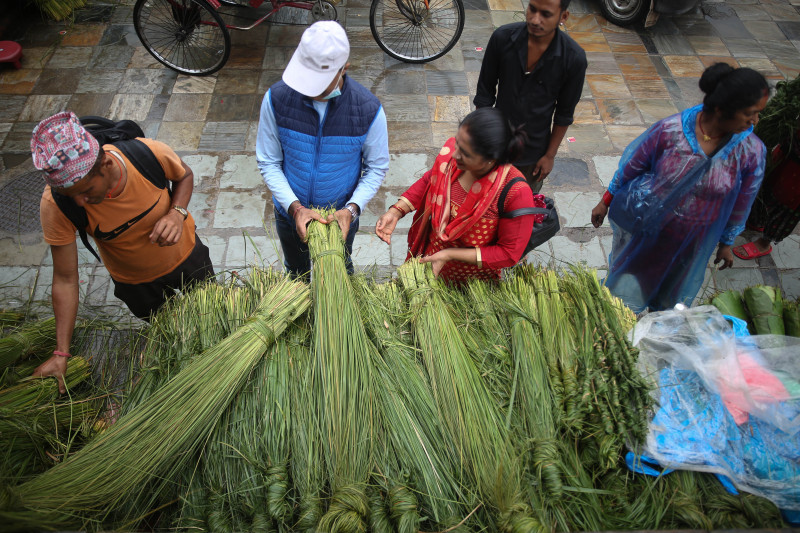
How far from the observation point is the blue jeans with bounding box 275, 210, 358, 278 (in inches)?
105

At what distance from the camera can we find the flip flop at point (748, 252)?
3.78 metres

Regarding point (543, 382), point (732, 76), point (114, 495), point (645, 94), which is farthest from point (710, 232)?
point (645, 94)

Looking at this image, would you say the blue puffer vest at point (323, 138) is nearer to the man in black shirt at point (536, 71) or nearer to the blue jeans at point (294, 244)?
the blue jeans at point (294, 244)

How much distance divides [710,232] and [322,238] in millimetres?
1944

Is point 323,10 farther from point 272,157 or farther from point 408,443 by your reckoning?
point 408,443

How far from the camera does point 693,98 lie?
499 centimetres

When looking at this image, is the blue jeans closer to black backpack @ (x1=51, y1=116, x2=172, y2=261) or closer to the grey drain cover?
black backpack @ (x1=51, y1=116, x2=172, y2=261)

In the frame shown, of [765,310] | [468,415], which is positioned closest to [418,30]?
[765,310]

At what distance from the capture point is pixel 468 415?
151cm

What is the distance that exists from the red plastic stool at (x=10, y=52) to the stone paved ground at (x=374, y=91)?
0.11 meters

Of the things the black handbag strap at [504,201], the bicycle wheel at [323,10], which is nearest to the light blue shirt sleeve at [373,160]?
the black handbag strap at [504,201]

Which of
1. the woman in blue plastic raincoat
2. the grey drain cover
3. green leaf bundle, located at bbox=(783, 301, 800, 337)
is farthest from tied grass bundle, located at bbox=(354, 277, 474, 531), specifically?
the grey drain cover

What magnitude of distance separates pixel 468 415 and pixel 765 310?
1182 mm

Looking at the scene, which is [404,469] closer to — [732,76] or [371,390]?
[371,390]
